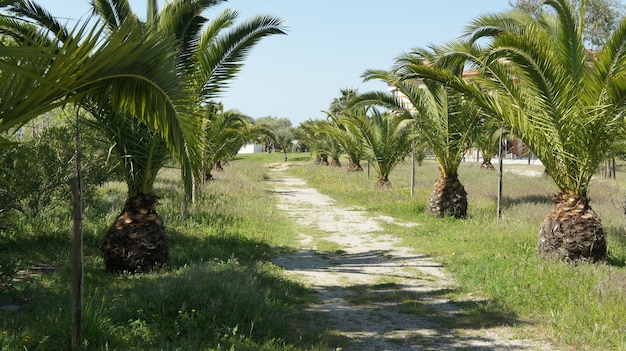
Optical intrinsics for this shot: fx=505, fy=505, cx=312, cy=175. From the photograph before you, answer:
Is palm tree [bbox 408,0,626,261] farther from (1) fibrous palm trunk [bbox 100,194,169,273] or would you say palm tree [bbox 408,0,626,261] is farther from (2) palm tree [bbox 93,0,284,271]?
(1) fibrous palm trunk [bbox 100,194,169,273]

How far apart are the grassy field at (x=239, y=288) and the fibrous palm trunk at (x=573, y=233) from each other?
33 cm

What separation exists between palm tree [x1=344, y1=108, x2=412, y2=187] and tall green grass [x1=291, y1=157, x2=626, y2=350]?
526cm

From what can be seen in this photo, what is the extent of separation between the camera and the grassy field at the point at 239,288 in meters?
4.51

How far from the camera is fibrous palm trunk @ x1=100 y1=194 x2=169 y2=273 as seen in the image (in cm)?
702

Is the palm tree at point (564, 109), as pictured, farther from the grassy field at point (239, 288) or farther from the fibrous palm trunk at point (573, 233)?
the grassy field at point (239, 288)

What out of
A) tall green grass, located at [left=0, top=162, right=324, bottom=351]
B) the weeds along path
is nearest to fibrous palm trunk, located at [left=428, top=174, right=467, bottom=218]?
the weeds along path

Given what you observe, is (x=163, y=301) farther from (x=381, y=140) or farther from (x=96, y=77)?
(x=381, y=140)

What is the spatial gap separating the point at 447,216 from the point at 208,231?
6134 mm

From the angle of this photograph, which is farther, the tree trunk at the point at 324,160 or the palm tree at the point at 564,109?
the tree trunk at the point at 324,160

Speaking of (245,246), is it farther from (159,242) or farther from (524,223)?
(524,223)

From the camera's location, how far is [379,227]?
12281 millimetres

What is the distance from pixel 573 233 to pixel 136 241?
6.54 m

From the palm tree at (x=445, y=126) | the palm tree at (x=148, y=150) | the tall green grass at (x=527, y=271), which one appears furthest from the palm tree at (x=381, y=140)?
the palm tree at (x=148, y=150)

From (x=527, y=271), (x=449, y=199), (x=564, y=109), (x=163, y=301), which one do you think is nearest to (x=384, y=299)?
(x=527, y=271)
